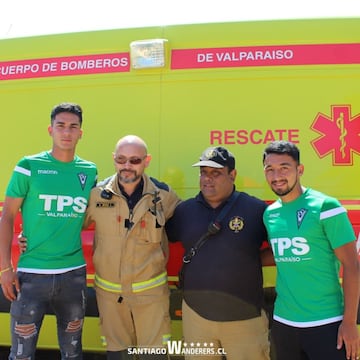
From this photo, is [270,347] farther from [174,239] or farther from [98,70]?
[98,70]

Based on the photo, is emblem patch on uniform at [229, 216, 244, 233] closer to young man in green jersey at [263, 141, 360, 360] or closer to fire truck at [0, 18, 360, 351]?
young man in green jersey at [263, 141, 360, 360]

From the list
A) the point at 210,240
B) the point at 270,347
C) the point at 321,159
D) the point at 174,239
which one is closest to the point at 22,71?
the point at 174,239

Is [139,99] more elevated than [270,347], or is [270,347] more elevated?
[139,99]

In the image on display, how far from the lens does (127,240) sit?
2.48 metres

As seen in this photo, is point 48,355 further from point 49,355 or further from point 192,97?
point 192,97

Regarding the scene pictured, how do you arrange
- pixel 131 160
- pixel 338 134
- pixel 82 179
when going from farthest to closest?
pixel 338 134 < pixel 82 179 < pixel 131 160

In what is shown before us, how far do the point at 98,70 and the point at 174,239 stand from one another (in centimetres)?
130

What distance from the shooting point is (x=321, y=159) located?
2.74 m

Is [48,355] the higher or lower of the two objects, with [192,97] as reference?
lower

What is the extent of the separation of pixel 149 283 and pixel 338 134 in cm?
150

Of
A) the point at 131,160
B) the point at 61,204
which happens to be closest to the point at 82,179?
the point at 61,204

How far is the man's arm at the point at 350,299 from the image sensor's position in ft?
6.48

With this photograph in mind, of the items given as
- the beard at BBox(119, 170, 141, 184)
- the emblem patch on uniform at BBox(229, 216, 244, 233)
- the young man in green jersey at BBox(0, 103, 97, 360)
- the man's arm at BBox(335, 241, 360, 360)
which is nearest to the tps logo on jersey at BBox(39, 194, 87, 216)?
the young man in green jersey at BBox(0, 103, 97, 360)

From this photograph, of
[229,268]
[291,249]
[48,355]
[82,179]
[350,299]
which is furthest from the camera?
[48,355]
